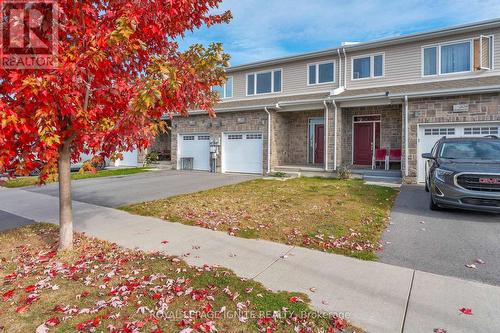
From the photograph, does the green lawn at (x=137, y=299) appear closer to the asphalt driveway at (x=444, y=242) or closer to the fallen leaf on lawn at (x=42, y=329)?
the fallen leaf on lawn at (x=42, y=329)

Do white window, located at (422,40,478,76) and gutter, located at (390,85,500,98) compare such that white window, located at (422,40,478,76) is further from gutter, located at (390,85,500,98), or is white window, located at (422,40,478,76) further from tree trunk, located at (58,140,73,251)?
tree trunk, located at (58,140,73,251)

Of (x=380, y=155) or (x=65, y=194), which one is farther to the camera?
(x=380, y=155)

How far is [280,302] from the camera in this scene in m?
3.29

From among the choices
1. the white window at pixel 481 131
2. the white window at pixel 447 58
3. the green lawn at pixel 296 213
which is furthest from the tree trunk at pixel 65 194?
the white window at pixel 447 58

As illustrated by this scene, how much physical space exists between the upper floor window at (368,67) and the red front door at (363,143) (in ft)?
7.90

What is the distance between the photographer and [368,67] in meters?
15.1

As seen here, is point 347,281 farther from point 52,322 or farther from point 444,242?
point 52,322

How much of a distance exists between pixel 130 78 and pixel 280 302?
12.5 ft

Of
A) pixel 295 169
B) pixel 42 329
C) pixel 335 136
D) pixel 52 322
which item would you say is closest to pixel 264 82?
pixel 295 169

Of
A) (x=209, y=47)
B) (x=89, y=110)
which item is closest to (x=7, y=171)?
(x=89, y=110)

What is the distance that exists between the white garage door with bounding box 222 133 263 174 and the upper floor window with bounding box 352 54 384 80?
577cm

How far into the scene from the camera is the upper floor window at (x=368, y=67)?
14844mm

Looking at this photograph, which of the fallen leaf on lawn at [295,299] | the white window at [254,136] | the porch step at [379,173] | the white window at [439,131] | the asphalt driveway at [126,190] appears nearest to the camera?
the fallen leaf on lawn at [295,299]

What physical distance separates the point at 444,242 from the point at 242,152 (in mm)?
12200
